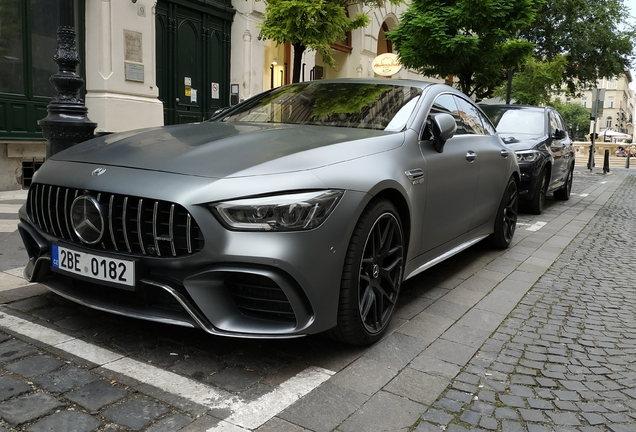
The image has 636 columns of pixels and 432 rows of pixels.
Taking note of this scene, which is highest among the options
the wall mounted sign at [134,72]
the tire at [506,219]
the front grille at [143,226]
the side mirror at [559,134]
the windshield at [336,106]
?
the wall mounted sign at [134,72]

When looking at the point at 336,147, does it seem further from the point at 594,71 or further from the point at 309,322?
the point at 594,71

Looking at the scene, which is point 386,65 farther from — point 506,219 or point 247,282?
point 247,282

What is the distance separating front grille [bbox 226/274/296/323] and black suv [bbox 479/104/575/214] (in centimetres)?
679

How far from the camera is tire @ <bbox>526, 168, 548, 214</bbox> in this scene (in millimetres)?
9344

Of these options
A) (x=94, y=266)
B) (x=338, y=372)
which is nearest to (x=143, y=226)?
(x=94, y=266)

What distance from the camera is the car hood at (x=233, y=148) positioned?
292cm

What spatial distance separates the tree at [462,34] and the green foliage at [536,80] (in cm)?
950

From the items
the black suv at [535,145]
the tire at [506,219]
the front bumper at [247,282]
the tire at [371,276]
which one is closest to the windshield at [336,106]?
the tire at [371,276]

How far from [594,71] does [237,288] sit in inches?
1060

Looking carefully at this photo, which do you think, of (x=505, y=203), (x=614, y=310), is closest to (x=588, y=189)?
(x=505, y=203)

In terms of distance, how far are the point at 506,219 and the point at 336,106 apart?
9.19ft

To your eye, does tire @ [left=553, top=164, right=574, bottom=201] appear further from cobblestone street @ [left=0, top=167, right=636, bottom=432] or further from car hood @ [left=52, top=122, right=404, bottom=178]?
car hood @ [left=52, top=122, right=404, bottom=178]

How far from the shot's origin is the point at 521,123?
10039 millimetres

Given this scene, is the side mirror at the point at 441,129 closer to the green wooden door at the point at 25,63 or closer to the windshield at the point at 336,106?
the windshield at the point at 336,106
